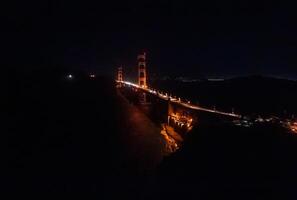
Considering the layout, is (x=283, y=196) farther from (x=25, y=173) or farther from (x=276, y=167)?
(x=25, y=173)

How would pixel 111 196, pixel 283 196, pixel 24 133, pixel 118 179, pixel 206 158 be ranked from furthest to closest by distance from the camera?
pixel 24 133 → pixel 118 179 → pixel 111 196 → pixel 206 158 → pixel 283 196

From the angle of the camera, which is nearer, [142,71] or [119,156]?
[119,156]

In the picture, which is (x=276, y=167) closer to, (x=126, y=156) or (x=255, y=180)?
(x=255, y=180)

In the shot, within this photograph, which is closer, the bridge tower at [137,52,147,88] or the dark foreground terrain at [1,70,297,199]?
the dark foreground terrain at [1,70,297,199]

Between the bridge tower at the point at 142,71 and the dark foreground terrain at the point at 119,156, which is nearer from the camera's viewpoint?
the dark foreground terrain at the point at 119,156

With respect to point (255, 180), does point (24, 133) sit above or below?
below

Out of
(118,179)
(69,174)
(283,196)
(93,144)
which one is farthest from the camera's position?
(93,144)

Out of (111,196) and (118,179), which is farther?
(118,179)

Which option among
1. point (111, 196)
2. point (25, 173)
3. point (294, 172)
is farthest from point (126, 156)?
point (294, 172)
